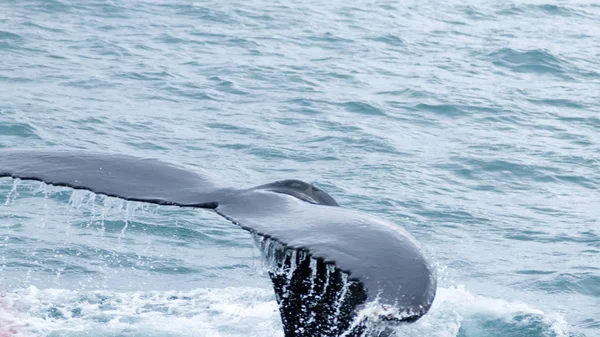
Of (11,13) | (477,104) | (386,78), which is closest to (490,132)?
(477,104)

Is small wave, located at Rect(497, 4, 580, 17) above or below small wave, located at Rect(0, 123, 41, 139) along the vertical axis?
below

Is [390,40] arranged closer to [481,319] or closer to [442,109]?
[442,109]

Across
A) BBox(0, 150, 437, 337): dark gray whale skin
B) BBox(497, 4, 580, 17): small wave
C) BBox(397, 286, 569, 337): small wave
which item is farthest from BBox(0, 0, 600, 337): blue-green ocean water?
BBox(497, 4, 580, 17): small wave

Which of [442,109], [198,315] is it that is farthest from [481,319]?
[442,109]

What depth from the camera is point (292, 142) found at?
13.9 metres

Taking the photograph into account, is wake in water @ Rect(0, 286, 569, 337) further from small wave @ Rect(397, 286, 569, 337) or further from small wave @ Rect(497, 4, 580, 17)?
small wave @ Rect(497, 4, 580, 17)

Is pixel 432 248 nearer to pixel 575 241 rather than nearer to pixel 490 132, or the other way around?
pixel 575 241

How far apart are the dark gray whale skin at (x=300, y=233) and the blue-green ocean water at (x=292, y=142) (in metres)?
0.29

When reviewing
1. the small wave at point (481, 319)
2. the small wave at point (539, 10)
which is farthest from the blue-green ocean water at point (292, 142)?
the small wave at point (539, 10)

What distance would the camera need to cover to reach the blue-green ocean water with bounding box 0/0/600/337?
903cm

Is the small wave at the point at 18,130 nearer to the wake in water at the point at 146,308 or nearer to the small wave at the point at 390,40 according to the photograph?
the wake in water at the point at 146,308

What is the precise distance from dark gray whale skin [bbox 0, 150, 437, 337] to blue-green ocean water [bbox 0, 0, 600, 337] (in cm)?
29

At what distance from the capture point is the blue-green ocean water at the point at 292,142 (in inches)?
356

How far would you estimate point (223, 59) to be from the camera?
18.6 metres
